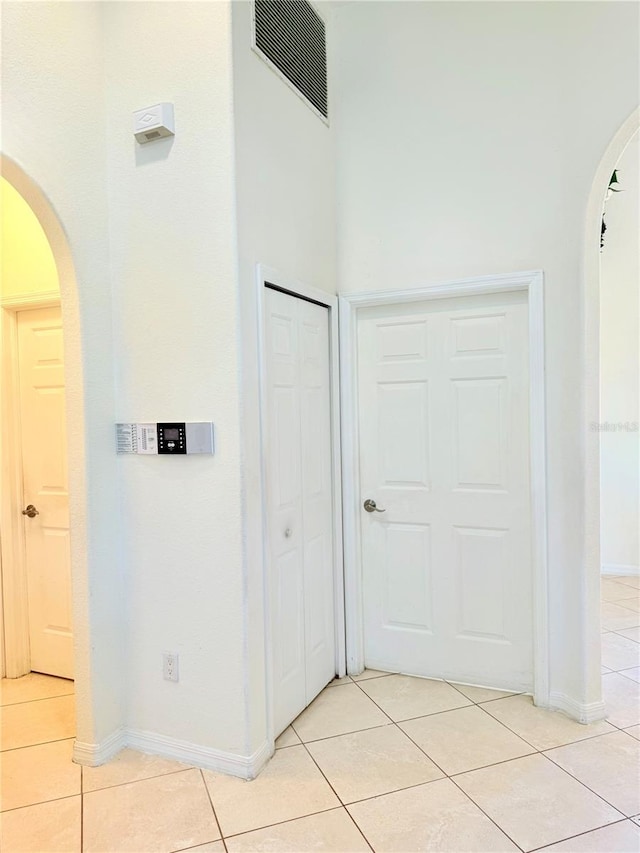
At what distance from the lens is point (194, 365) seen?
7.34 ft

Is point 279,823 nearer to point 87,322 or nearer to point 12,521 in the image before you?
point 87,322

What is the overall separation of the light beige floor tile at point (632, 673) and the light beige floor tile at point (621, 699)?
3 cm

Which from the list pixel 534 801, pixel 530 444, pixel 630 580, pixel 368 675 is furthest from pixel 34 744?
pixel 630 580

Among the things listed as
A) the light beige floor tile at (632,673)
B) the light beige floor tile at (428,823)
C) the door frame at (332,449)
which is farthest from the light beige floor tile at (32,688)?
the light beige floor tile at (632,673)

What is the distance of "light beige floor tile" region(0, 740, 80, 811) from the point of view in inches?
82.0

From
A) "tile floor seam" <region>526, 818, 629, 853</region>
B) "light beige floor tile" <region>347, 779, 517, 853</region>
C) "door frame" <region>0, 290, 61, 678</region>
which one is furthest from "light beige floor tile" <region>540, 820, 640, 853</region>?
"door frame" <region>0, 290, 61, 678</region>

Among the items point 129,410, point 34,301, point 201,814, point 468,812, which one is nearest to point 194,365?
point 129,410

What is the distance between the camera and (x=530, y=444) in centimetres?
267

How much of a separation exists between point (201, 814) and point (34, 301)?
2513mm

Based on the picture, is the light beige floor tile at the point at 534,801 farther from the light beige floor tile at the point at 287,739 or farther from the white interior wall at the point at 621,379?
the white interior wall at the point at 621,379

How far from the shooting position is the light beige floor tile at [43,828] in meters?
1.84

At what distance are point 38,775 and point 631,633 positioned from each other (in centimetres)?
321

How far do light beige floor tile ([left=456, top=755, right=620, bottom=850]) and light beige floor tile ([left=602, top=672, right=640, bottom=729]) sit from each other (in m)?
0.52

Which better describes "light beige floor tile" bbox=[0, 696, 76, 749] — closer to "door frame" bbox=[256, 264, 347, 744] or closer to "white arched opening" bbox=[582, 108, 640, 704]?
"door frame" bbox=[256, 264, 347, 744]
